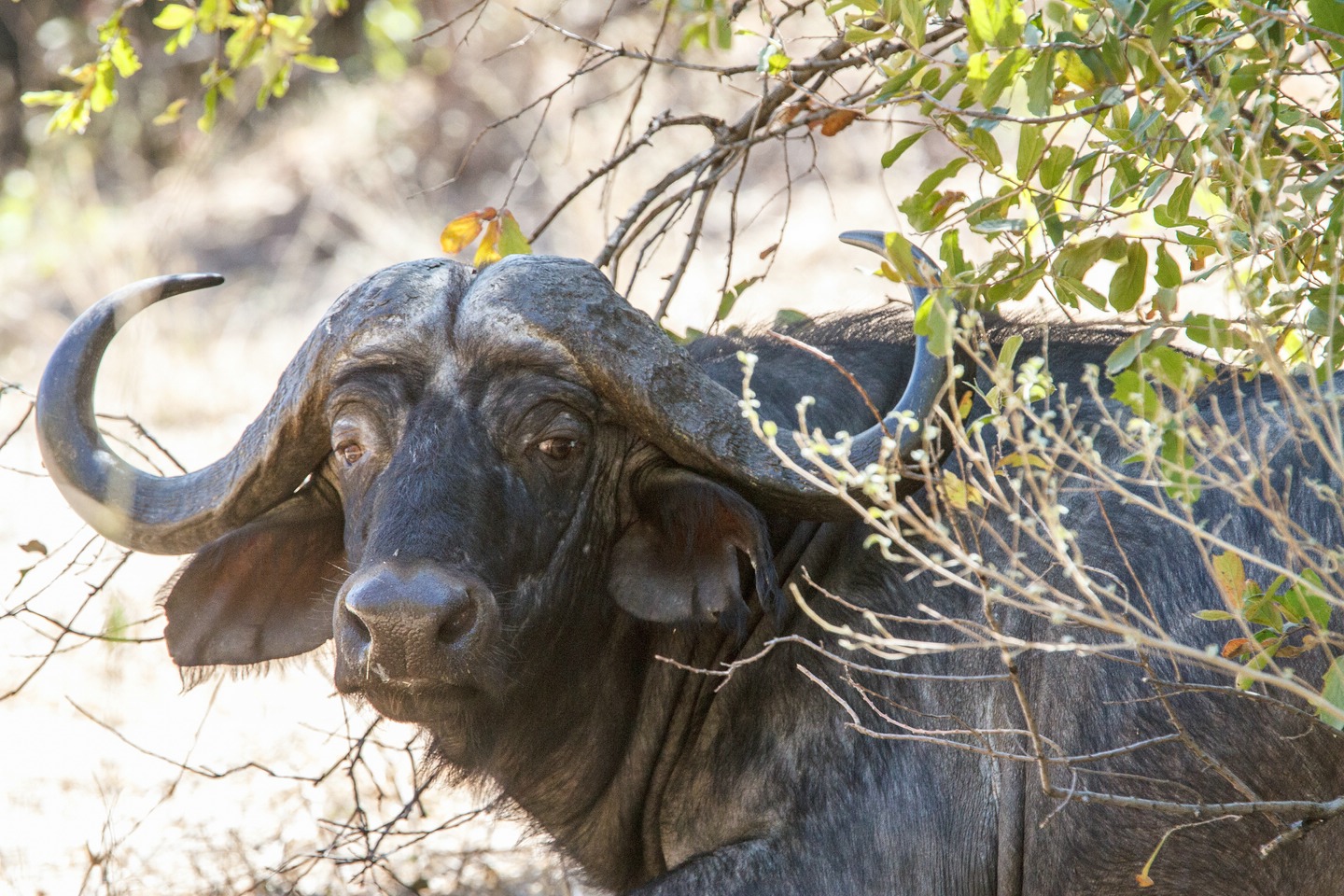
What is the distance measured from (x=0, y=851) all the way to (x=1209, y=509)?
417 centimetres

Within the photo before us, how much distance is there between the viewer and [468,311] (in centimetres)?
354

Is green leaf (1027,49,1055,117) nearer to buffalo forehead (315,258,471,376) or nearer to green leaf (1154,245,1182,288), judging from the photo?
green leaf (1154,245,1182,288)

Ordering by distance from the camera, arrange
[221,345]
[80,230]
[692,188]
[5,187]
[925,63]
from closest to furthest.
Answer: [925,63] → [692,188] → [221,345] → [80,230] → [5,187]

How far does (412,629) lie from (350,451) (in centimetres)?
73

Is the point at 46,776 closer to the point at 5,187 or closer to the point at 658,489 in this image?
the point at 658,489

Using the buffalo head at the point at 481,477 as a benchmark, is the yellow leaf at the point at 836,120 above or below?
above

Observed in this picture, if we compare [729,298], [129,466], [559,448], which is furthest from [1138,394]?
[129,466]

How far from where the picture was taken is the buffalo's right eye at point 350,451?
11.8 ft

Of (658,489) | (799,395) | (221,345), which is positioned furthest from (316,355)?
(221,345)

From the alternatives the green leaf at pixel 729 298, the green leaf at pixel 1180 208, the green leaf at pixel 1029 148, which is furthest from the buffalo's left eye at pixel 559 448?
the green leaf at pixel 1180 208

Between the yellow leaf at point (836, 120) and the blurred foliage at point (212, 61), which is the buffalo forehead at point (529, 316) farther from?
the blurred foliage at point (212, 61)

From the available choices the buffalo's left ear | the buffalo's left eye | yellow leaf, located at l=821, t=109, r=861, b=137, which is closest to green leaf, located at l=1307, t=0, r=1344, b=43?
yellow leaf, located at l=821, t=109, r=861, b=137

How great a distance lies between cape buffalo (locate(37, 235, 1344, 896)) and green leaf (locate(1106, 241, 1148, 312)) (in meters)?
0.27

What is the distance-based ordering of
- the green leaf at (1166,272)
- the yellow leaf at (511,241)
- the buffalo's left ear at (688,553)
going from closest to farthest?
the green leaf at (1166,272) → the buffalo's left ear at (688,553) → the yellow leaf at (511,241)
